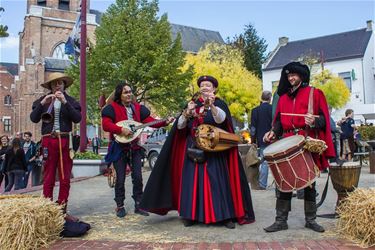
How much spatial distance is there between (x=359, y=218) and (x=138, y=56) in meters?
17.2

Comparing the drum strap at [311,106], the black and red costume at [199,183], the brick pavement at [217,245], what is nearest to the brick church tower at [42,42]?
the black and red costume at [199,183]

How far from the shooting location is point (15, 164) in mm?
11250

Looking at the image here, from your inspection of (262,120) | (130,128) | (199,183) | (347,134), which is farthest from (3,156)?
(347,134)

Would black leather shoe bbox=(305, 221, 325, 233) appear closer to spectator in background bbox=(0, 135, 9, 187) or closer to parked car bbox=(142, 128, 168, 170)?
spectator in background bbox=(0, 135, 9, 187)

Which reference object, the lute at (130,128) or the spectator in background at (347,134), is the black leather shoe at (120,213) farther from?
the spectator in background at (347,134)

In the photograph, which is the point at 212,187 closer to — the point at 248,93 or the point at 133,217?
the point at 133,217

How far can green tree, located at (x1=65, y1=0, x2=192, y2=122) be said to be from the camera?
2036 cm

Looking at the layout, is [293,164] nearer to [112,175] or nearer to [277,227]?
[277,227]

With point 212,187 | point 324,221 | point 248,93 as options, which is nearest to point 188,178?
point 212,187

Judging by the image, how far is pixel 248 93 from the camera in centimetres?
3941

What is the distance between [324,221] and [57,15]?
48.4 m

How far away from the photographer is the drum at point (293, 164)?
454cm

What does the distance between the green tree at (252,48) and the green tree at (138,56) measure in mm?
34654

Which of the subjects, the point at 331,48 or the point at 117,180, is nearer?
the point at 117,180
